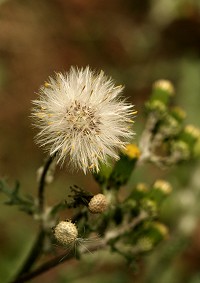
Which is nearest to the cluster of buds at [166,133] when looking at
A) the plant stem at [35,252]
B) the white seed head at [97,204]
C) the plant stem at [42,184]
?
the plant stem at [42,184]

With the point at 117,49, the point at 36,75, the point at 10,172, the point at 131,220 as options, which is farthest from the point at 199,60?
the point at 131,220

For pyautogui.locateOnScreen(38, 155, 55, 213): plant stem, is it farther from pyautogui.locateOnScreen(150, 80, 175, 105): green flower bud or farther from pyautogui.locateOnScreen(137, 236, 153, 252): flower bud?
pyautogui.locateOnScreen(150, 80, 175, 105): green flower bud

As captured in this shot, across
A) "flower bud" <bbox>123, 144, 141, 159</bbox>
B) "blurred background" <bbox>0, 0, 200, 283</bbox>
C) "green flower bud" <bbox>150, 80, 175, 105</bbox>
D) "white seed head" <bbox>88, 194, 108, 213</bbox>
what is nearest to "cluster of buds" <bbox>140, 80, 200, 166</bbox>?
"green flower bud" <bbox>150, 80, 175, 105</bbox>

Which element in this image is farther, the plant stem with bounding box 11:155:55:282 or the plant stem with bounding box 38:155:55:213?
the plant stem with bounding box 11:155:55:282

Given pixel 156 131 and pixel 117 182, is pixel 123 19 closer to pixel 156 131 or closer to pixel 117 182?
pixel 156 131

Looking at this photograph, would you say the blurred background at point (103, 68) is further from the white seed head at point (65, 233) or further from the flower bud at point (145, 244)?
the white seed head at point (65, 233)

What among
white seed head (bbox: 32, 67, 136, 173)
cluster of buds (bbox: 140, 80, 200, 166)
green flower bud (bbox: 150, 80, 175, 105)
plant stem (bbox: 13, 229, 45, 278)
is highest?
green flower bud (bbox: 150, 80, 175, 105)

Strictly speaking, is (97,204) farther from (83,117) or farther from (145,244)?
(145,244)
